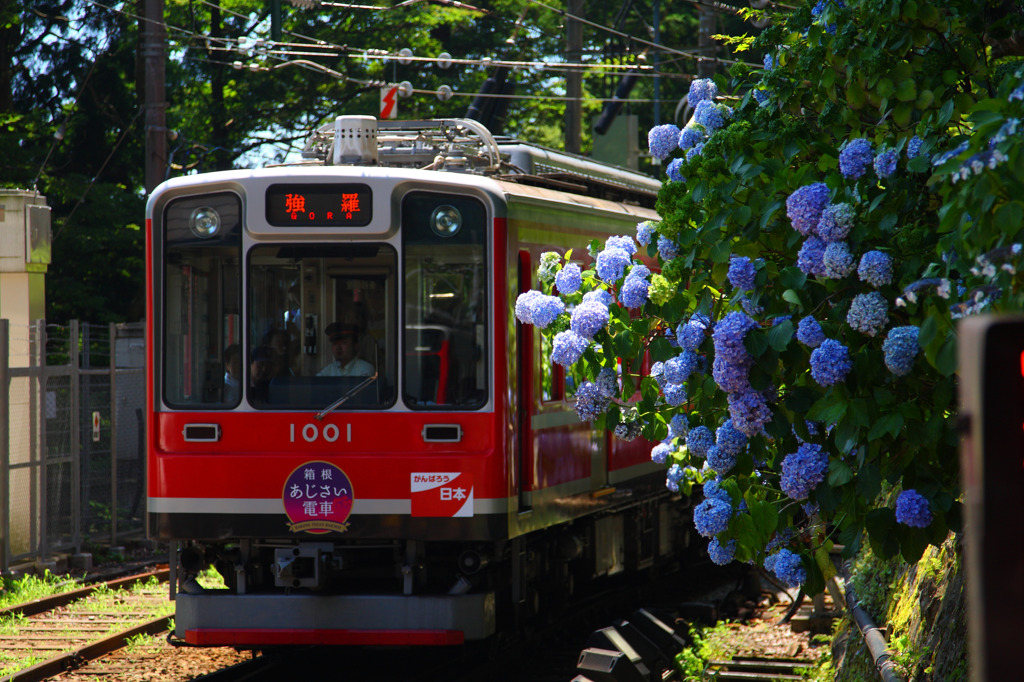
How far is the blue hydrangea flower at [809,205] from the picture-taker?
13.9 feet

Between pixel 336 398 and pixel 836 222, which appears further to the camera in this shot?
pixel 336 398

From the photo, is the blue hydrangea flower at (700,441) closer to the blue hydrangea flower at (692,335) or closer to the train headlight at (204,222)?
the blue hydrangea flower at (692,335)

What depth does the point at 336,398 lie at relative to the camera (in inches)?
286

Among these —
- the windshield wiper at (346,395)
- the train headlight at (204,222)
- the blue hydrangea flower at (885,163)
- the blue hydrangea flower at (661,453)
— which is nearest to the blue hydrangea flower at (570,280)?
the blue hydrangea flower at (661,453)

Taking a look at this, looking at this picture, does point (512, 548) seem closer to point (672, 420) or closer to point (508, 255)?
point (508, 255)

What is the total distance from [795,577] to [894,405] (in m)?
0.90

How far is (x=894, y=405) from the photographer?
4.07 meters

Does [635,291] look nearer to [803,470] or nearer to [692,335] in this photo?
[692,335]

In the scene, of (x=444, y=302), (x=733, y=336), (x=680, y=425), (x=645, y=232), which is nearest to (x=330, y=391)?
(x=444, y=302)

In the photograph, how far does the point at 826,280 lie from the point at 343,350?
3.52 meters

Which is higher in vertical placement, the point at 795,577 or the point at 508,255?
the point at 508,255

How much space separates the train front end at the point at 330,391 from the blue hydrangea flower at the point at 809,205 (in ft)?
10.3

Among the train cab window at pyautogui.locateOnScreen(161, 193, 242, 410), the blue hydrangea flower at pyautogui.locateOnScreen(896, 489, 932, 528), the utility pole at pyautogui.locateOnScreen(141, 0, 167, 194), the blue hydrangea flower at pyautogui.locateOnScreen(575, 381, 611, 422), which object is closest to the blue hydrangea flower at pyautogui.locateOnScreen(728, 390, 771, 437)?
the blue hydrangea flower at pyautogui.locateOnScreen(896, 489, 932, 528)

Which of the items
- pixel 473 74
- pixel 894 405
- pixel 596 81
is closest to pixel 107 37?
pixel 473 74
